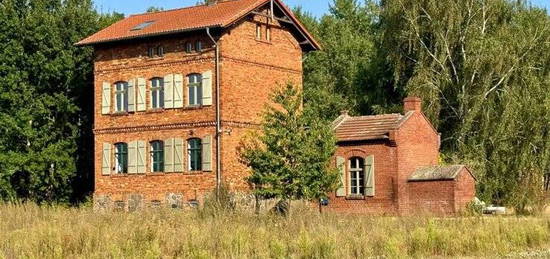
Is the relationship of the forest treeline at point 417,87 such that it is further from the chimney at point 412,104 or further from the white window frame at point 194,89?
the white window frame at point 194,89

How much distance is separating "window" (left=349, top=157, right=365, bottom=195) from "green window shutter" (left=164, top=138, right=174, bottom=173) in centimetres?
749

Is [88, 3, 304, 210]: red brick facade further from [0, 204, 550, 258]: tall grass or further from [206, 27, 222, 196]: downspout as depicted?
[0, 204, 550, 258]: tall grass

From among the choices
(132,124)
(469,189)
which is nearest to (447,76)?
(469,189)

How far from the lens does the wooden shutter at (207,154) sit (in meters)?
36.5

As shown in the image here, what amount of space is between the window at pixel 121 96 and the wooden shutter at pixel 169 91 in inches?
94.9

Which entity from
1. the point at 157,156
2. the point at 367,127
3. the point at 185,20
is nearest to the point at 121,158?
the point at 157,156

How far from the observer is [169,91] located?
37.8 metres

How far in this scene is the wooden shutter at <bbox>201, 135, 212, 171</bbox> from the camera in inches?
1437

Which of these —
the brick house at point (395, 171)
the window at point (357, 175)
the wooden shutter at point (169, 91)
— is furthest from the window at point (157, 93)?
the window at point (357, 175)

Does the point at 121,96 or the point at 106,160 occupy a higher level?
the point at 121,96

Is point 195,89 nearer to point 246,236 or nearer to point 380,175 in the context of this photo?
point 380,175

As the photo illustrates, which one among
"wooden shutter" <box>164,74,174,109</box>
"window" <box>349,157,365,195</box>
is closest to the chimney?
"window" <box>349,157,365,195</box>

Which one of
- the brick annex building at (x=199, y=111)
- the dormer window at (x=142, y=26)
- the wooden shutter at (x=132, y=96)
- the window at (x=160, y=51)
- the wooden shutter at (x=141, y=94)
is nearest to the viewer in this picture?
the brick annex building at (x=199, y=111)

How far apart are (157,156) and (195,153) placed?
2.03 meters
